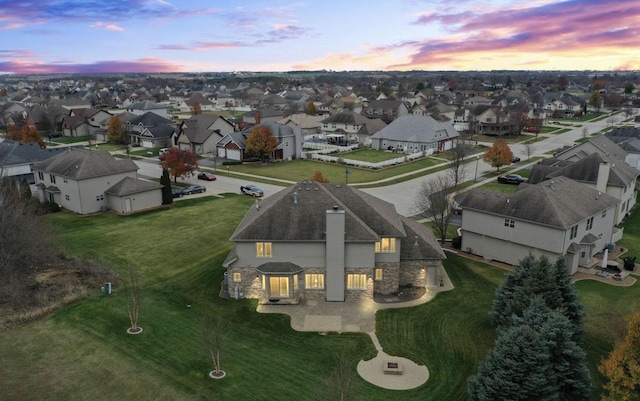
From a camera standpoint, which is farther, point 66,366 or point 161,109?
point 161,109

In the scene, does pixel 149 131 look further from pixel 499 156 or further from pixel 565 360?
pixel 565 360

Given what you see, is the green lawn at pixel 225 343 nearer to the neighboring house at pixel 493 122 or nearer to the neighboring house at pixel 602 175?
the neighboring house at pixel 602 175

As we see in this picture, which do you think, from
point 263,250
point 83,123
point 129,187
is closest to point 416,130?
point 129,187

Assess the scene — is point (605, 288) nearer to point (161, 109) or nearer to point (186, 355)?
point (186, 355)

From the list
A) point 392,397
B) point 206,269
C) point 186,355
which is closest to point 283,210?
point 206,269

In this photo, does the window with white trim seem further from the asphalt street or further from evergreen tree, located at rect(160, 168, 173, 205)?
evergreen tree, located at rect(160, 168, 173, 205)

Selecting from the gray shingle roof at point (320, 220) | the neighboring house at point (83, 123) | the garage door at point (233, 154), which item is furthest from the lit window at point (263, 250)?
the neighboring house at point (83, 123)
